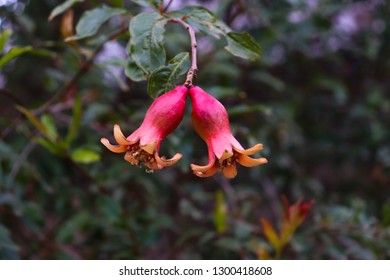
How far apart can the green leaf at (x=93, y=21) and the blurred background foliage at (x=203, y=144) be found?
9cm

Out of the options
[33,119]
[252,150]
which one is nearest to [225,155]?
[252,150]

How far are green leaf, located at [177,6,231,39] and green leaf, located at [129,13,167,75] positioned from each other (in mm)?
93

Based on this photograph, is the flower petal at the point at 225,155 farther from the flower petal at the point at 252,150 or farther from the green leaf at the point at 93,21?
the green leaf at the point at 93,21

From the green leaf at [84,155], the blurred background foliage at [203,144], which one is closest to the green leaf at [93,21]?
the blurred background foliage at [203,144]

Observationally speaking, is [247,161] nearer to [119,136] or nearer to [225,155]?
[225,155]

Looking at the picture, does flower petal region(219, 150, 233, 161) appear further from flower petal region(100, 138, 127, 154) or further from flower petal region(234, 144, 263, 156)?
flower petal region(100, 138, 127, 154)

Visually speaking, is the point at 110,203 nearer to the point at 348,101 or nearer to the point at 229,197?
the point at 229,197

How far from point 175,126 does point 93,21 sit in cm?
33

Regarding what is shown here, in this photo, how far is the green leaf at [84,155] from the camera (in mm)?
1288

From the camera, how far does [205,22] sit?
0.96m

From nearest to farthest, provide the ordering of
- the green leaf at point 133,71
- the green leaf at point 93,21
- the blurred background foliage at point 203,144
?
the green leaf at point 133,71 → the green leaf at point 93,21 → the blurred background foliage at point 203,144

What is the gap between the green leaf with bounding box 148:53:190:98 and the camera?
86 centimetres

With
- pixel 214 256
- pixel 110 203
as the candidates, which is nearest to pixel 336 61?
pixel 214 256

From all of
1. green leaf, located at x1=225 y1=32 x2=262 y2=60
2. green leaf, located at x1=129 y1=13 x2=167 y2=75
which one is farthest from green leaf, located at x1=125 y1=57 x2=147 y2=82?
green leaf, located at x1=225 y1=32 x2=262 y2=60
